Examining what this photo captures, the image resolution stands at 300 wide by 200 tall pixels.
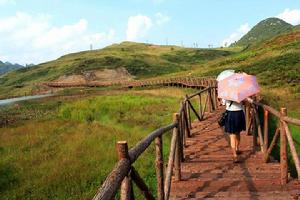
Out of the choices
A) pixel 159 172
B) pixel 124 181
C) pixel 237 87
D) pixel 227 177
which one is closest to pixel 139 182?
pixel 124 181

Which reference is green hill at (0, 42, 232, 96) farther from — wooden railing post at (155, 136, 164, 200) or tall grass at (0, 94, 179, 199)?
wooden railing post at (155, 136, 164, 200)

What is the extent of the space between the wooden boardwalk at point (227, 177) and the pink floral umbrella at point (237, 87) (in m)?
1.45

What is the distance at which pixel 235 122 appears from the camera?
30.4 feet

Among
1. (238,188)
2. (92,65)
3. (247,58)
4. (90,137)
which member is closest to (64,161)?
(90,137)

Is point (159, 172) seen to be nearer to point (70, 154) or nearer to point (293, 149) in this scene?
point (293, 149)

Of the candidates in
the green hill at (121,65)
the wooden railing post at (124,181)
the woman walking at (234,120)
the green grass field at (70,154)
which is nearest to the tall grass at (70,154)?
the green grass field at (70,154)

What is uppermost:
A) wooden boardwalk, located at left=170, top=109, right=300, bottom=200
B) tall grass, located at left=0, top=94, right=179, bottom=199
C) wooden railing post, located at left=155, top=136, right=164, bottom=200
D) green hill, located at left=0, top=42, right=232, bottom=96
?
green hill, located at left=0, top=42, right=232, bottom=96

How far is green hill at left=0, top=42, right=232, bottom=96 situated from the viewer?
11900cm

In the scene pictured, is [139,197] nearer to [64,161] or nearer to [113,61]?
[64,161]

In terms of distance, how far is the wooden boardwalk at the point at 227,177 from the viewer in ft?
23.2

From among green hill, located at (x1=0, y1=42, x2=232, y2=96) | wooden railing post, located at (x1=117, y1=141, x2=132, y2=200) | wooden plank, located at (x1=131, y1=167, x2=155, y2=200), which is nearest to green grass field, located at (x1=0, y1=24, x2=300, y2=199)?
wooden plank, located at (x1=131, y1=167, x2=155, y2=200)

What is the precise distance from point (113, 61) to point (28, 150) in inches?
4368

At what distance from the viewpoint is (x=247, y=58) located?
74.0 meters

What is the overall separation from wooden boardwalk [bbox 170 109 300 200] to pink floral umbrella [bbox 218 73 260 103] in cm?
145
